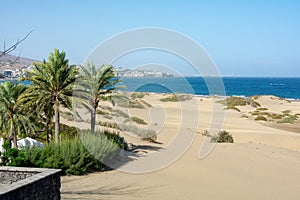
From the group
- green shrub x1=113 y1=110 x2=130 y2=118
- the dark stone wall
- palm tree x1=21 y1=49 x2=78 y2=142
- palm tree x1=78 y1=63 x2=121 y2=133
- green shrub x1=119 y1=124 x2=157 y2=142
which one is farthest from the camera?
green shrub x1=113 y1=110 x2=130 y2=118

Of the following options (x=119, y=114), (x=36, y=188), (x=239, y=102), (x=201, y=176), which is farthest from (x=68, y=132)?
(x=239, y=102)

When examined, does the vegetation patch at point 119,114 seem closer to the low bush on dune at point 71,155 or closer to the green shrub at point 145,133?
the green shrub at point 145,133

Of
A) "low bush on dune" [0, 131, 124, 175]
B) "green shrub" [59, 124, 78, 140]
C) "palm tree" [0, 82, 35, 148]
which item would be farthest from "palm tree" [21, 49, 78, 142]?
"green shrub" [59, 124, 78, 140]

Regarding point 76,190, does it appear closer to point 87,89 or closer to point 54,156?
point 54,156

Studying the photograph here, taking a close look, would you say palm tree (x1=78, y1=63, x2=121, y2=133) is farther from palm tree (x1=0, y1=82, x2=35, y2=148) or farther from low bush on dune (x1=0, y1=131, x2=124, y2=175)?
palm tree (x1=0, y1=82, x2=35, y2=148)

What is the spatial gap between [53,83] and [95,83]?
2.75m

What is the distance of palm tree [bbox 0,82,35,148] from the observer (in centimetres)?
1967

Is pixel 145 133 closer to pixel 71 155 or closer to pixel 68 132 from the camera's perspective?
pixel 68 132

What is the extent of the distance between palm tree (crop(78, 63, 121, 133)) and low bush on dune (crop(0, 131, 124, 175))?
274 cm

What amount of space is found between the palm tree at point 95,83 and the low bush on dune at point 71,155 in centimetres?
274

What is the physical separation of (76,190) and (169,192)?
3267mm

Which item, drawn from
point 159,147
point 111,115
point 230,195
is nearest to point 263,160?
point 159,147

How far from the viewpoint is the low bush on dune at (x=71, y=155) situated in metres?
15.4

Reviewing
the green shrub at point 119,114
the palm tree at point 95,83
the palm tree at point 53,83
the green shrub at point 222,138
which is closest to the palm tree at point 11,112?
the palm tree at point 53,83
